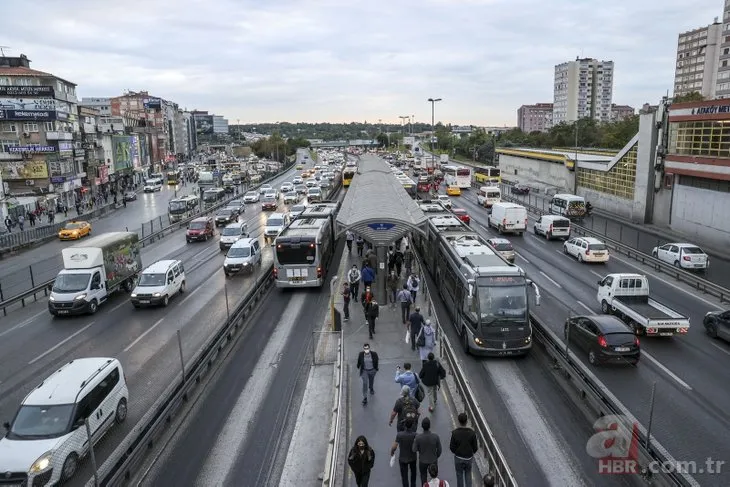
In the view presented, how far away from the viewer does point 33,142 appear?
61.2 m

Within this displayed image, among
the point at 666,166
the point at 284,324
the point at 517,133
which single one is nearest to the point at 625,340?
the point at 284,324

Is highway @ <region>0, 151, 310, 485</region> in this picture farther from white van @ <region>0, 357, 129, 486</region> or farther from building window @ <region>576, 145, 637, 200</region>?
building window @ <region>576, 145, 637, 200</region>

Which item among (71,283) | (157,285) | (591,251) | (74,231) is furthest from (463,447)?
(74,231)

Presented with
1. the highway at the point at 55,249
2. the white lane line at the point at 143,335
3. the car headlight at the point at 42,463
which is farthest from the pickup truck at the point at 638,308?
the highway at the point at 55,249

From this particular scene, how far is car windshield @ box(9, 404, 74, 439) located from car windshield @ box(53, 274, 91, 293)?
12810 mm

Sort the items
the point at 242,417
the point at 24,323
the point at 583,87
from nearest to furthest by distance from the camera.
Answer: the point at 242,417
the point at 24,323
the point at 583,87

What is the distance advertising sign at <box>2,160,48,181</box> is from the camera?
194 feet

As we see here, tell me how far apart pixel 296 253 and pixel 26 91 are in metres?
53.2

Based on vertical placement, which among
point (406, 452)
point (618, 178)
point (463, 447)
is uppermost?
point (618, 178)

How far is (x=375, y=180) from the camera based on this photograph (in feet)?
140

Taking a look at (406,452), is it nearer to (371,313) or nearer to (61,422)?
(61,422)

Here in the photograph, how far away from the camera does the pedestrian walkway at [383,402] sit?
1088cm

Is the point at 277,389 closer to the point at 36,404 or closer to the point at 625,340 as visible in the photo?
the point at 36,404

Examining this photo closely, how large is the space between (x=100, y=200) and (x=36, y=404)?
67.7 m
